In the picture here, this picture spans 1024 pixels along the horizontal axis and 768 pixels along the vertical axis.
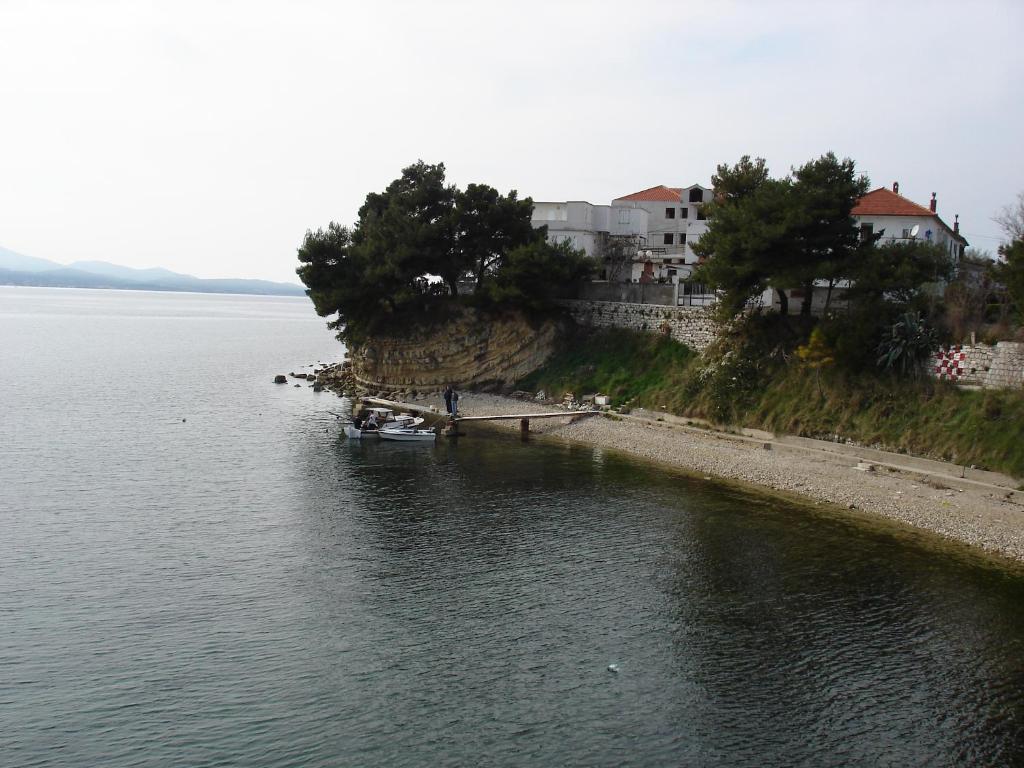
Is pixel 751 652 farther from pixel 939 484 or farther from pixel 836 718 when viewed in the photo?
pixel 939 484

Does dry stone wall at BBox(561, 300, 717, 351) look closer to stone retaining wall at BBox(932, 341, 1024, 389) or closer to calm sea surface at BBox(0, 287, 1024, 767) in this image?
stone retaining wall at BBox(932, 341, 1024, 389)

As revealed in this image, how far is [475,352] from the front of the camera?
58.6 m

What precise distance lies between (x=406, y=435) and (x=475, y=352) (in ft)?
48.4

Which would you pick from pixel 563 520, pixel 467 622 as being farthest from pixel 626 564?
pixel 467 622

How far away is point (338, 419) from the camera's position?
52.0 meters

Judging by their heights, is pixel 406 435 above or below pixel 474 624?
above

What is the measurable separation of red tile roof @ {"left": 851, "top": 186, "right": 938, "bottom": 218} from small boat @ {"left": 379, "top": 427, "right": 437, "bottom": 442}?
31731 mm

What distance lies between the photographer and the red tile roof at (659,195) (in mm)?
67125

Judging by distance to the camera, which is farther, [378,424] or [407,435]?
[378,424]

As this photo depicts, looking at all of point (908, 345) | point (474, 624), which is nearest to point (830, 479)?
point (908, 345)

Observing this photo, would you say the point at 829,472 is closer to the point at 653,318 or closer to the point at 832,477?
the point at 832,477

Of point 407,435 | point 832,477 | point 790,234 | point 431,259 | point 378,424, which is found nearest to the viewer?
point 832,477

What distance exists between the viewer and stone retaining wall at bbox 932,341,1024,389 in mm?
34438

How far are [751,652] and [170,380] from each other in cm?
6179
